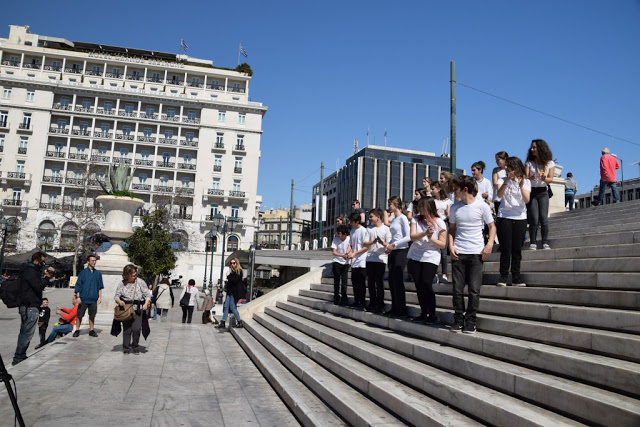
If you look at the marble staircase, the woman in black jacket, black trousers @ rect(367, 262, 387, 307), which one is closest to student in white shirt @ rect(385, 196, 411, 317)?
the marble staircase

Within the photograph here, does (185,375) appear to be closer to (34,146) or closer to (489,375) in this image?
(489,375)

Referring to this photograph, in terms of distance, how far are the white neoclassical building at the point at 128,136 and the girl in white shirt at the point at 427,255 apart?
49.7 meters

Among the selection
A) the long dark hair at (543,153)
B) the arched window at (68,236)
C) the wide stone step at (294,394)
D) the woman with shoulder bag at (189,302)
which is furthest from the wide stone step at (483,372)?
the arched window at (68,236)

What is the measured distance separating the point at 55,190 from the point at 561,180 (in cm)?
5774

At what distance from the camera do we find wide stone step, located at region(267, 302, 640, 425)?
9.66ft

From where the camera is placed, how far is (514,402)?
3.46 m

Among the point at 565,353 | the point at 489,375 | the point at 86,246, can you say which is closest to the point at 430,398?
the point at 489,375

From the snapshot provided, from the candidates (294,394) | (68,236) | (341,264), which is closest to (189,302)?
(341,264)

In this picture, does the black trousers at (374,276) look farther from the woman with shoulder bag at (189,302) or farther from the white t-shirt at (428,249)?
the woman with shoulder bag at (189,302)

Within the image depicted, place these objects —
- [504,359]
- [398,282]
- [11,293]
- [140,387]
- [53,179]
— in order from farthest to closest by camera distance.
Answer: [53,179], [11,293], [398,282], [140,387], [504,359]

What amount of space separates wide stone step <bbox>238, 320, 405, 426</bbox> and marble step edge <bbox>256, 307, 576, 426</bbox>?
42 cm

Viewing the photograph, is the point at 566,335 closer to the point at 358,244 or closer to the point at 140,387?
the point at 358,244

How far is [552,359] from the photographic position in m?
3.68

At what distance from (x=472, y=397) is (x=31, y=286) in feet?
24.6
